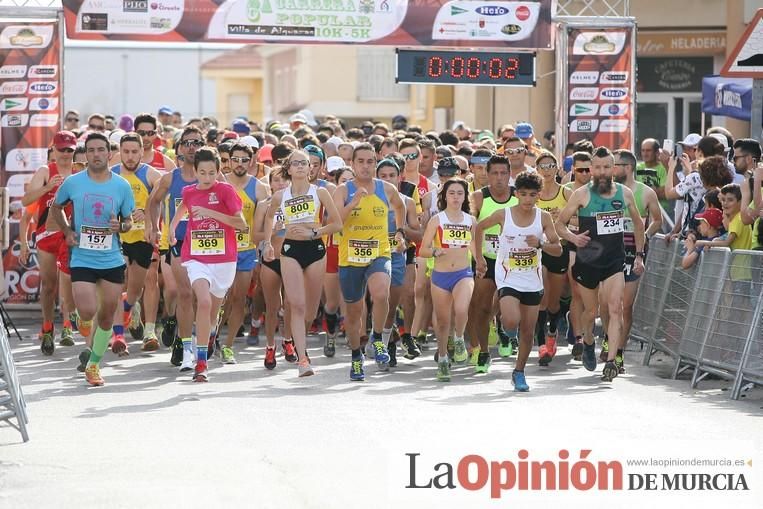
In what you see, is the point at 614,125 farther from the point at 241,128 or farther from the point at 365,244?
the point at 365,244

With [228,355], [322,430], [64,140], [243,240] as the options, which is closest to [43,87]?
[64,140]

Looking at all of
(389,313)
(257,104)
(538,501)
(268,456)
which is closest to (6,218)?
(389,313)

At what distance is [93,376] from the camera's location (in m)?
12.6

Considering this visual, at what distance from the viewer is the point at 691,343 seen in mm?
13492

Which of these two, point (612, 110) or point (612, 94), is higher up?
point (612, 94)

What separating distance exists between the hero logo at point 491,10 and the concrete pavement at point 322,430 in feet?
19.5

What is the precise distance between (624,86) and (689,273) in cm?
595

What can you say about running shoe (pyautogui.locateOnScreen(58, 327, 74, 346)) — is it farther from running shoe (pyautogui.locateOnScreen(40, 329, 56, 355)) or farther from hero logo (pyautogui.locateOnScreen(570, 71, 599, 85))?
hero logo (pyautogui.locateOnScreen(570, 71, 599, 85))

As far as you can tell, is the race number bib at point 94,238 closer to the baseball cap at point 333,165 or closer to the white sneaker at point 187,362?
the white sneaker at point 187,362

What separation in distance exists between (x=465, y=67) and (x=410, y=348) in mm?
5495

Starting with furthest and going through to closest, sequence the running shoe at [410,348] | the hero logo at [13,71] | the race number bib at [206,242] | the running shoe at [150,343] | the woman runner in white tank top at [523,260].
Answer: the hero logo at [13,71], the running shoe at [150,343], the running shoe at [410,348], the race number bib at [206,242], the woman runner in white tank top at [523,260]

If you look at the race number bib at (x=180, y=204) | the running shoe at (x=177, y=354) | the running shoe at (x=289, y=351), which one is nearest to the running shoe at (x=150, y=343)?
the running shoe at (x=177, y=354)

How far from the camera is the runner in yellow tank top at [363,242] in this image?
1334cm

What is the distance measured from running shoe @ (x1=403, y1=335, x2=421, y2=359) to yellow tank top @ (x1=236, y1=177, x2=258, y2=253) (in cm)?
173
